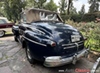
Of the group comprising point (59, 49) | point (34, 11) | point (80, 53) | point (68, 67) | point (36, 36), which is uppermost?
point (34, 11)

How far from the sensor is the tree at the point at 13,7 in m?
22.5

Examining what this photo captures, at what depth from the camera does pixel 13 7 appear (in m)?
23.0

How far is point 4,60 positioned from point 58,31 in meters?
2.22

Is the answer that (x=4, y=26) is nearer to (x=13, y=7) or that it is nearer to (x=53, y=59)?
(x=53, y=59)

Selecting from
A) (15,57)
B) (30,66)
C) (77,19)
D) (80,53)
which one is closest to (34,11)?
(15,57)

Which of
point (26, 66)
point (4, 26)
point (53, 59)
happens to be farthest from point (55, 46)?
point (4, 26)

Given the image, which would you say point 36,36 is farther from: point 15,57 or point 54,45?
point 15,57

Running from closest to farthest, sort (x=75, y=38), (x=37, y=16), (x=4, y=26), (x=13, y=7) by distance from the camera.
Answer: (x=75, y=38) < (x=37, y=16) < (x=4, y=26) < (x=13, y=7)

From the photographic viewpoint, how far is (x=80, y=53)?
327cm

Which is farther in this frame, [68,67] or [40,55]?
[68,67]

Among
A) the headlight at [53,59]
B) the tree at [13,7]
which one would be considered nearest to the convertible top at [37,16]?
the headlight at [53,59]

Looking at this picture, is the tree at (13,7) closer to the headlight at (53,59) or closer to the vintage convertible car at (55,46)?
the vintage convertible car at (55,46)

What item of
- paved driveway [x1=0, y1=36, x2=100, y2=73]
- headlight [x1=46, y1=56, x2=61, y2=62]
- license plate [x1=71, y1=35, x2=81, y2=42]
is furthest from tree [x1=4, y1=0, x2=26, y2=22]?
headlight [x1=46, y1=56, x2=61, y2=62]

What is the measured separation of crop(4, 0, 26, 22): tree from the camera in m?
22.5
